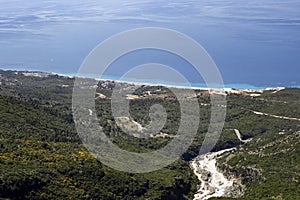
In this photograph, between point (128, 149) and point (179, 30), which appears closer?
point (128, 149)

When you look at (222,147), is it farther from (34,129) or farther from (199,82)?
(199,82)

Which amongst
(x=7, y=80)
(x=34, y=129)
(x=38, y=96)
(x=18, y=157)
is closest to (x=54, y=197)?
(x=18, y=157)

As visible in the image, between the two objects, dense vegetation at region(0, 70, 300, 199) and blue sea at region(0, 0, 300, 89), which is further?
blue sea at region(0, 0, 300, 89)

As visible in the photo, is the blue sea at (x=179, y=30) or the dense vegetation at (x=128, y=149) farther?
the blue sea at (x=179, y=30)

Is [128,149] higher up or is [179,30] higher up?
[179,30]
